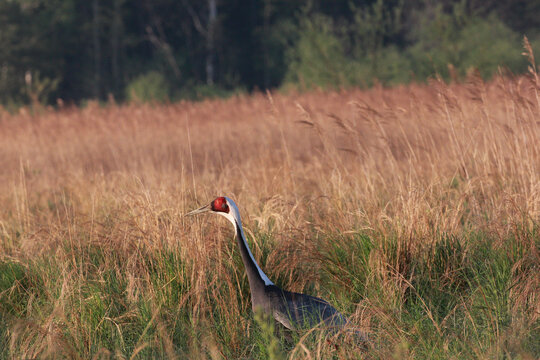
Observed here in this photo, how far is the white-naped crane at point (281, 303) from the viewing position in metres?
3.13

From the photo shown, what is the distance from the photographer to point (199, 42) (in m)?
36.0

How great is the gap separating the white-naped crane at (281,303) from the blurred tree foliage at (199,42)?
67.3 ft

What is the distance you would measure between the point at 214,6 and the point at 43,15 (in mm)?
8651

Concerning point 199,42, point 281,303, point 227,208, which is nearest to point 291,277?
point 281,303

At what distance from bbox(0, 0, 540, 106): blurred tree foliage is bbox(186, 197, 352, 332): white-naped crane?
67.3ft

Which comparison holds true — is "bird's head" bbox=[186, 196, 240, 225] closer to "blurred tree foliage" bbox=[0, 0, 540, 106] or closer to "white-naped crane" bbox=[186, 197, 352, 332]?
"white-naped crane" bbox=[186, 197, 352, 332]

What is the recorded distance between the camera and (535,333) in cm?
312

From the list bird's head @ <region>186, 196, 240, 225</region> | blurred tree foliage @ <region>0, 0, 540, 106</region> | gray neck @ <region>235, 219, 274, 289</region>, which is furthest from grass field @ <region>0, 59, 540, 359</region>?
blurred tree foliage @ <region>0, 0, 540, 106</region>

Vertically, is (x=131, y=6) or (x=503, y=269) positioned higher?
(x=131, y=6)

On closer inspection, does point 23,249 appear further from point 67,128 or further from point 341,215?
point 67,128

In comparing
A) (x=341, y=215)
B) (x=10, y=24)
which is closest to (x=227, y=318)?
(x=341, y=215)

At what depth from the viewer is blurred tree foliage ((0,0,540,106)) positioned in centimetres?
2522

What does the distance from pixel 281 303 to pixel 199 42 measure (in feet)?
112

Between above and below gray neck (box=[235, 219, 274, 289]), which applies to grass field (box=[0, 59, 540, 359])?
below
